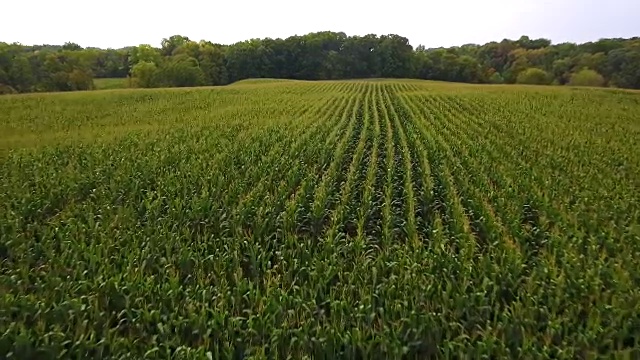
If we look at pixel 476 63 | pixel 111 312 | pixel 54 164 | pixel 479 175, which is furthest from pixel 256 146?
pixel 476 63

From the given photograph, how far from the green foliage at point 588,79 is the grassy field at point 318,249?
68.2 m

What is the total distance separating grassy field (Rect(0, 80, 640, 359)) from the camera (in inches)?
218

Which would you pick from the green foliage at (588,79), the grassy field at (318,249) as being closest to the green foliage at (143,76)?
the grassy field at (318,249)

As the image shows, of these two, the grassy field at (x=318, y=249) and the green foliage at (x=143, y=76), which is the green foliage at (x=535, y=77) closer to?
the green foliage at (x=143, y=76)

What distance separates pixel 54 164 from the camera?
14.6 meters

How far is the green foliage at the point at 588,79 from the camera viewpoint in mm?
78000

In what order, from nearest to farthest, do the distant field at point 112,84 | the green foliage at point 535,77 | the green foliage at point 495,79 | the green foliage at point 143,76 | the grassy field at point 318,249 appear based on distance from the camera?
the grassy field at point 318,249 < the green foliage at point 143,76 < the green foliage at point 535,77 < the distant field at point 112,84 < the green foliage at point 495,79

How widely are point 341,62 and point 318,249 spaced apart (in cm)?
9514

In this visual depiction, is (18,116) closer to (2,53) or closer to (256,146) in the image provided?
(256,146)

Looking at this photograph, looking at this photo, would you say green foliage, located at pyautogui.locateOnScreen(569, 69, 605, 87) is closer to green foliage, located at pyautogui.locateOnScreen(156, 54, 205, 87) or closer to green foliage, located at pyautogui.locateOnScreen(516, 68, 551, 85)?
green foliage, located at pyautogui.locateOnScreen(516, 68, 551, 85)

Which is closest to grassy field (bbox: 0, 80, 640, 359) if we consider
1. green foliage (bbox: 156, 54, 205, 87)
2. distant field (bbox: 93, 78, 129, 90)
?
green foliage (bbox: 156, 54, 205, 87)

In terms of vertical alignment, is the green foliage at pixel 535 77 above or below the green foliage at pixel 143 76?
below

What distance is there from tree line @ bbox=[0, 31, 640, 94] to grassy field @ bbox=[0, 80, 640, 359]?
2692 inches

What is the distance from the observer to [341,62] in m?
99.7
